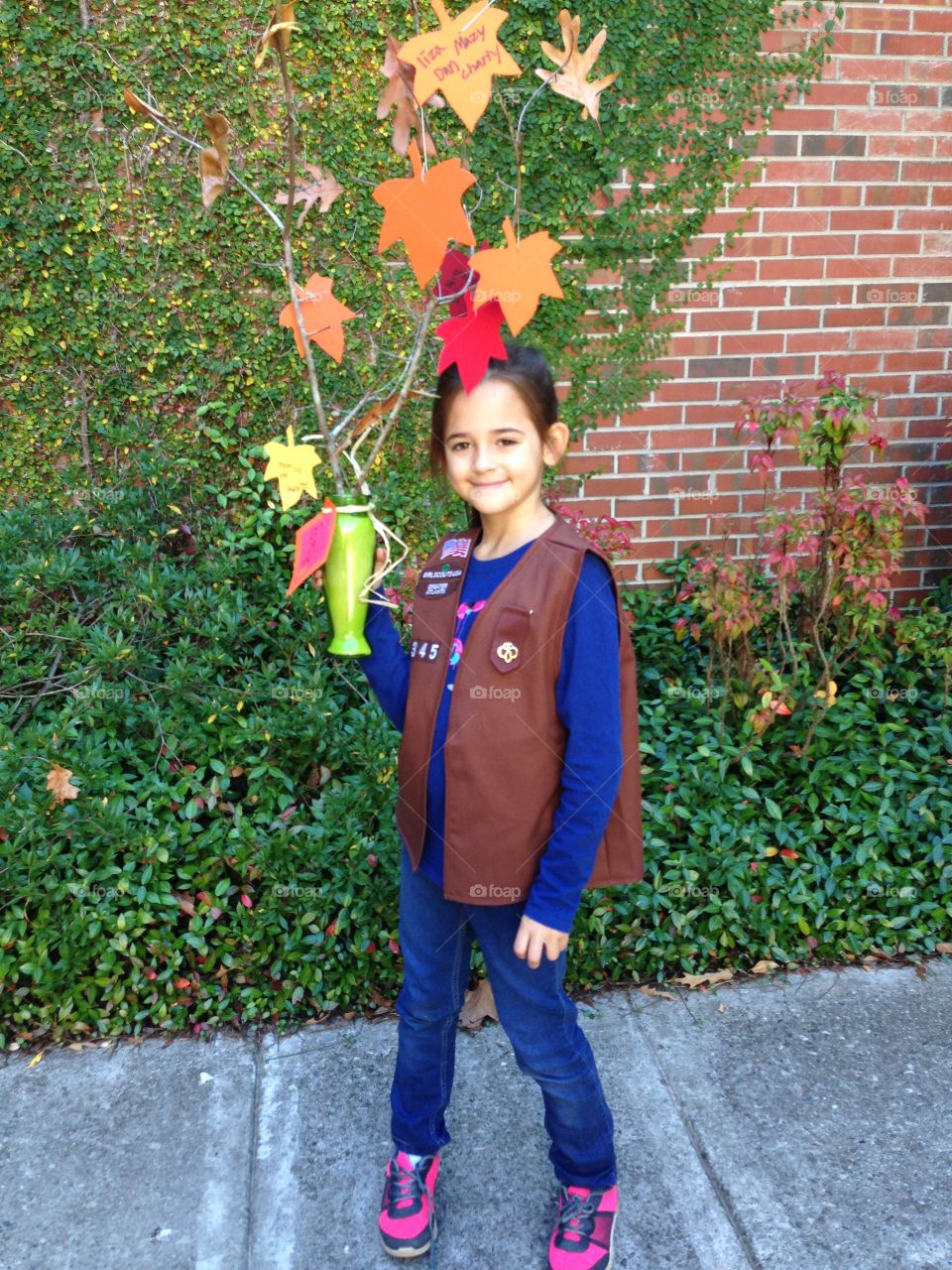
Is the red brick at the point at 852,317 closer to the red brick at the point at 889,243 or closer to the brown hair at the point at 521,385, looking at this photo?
the red brick at the point at 889,243

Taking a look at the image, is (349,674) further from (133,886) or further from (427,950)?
(427,950)

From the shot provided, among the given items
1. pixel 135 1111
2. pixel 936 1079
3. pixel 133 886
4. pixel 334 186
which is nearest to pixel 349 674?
pixel 133 886

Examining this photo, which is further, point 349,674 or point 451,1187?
point 349,674

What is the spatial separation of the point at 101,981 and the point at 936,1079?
2053mm

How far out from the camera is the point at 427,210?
5.35ft

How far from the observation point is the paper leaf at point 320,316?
1.88 m

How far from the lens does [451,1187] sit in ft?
7.06

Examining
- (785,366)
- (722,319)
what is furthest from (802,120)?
(785,366)

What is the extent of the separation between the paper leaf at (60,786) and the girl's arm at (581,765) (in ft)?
5.07

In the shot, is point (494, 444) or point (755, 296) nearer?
point (494, 444)

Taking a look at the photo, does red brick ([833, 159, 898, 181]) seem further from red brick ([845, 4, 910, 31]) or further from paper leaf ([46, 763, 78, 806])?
paper leaf ([46, 763, 78, 806])

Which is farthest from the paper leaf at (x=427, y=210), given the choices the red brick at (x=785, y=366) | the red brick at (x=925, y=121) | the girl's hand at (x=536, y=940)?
the red brick at (x=925, y=121)

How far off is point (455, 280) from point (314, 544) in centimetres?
50

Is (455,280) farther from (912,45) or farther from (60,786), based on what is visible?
(912,45)
